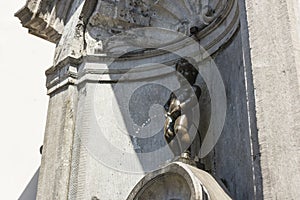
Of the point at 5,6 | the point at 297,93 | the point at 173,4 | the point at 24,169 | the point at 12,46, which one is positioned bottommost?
the point at 297,93

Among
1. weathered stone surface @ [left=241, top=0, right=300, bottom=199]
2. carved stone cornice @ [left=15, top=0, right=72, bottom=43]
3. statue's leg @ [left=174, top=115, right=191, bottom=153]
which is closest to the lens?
weathered stone surface @ [left=241, top=0, right=300, bottom=199]

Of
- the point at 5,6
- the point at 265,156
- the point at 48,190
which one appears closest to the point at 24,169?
the point at 48,190

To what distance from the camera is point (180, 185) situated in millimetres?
1970

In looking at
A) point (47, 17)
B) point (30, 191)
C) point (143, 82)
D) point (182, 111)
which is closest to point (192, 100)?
point (182, 111)

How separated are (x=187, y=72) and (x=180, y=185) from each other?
704mm

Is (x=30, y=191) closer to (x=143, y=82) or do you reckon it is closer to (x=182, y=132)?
(x=143, y=82)

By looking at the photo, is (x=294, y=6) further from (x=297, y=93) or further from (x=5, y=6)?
(x=5, y=6)

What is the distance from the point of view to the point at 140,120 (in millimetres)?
2963

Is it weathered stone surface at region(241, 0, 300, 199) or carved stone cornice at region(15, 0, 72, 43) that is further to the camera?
carved stone cornice at region(15, 0, 72, 43)

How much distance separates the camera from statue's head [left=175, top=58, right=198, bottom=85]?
2.45 m

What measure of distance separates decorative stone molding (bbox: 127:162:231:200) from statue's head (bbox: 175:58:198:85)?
23.4 inches

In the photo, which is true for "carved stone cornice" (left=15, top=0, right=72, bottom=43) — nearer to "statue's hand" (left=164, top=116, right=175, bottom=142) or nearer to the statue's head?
the statue's head

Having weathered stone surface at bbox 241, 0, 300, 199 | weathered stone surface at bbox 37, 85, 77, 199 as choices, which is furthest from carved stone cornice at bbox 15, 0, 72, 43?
weathered stone surface at bbox 241, 0, 300, 199

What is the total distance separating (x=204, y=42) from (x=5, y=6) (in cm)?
243
